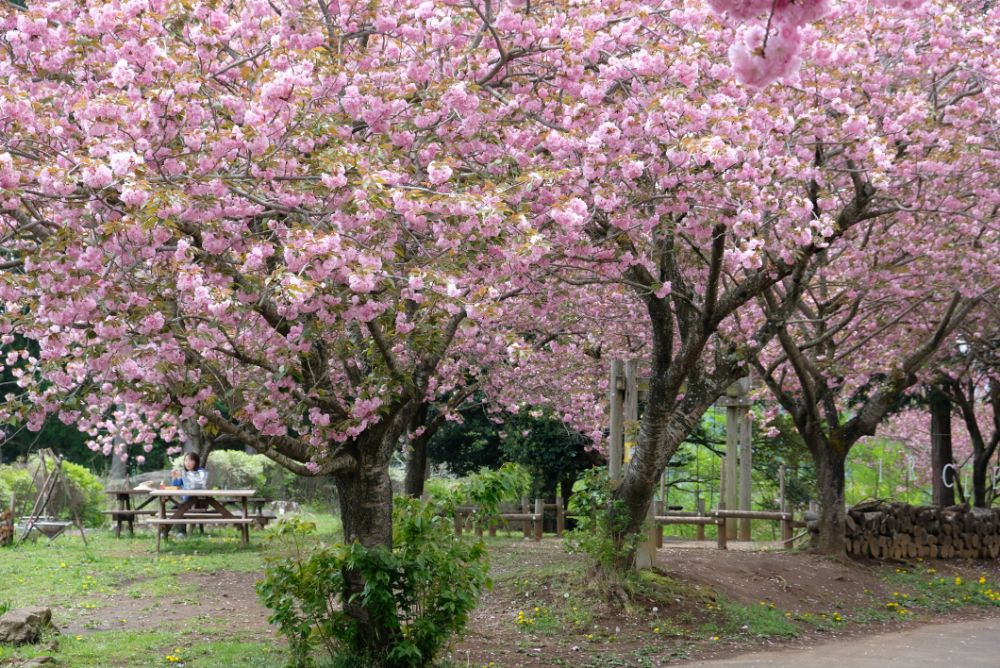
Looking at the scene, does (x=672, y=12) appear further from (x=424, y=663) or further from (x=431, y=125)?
(x=424, y=663)

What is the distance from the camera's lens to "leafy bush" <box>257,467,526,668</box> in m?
6.05

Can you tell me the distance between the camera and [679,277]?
9.27 meters

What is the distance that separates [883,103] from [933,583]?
7.27 meters

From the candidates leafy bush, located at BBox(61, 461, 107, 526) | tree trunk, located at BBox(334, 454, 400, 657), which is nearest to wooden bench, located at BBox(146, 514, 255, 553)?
leafy bush, located at BBox(61, 461, 107, 526)

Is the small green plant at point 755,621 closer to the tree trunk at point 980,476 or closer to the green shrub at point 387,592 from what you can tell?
the green shrub at point 387,592

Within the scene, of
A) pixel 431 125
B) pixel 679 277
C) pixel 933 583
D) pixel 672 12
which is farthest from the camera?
pixel 933 583

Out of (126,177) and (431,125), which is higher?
(431,125)

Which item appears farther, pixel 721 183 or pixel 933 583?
pixel 933 583

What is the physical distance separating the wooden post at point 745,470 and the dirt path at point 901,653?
6.44m

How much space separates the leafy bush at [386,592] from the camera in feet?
Answer: 19.9

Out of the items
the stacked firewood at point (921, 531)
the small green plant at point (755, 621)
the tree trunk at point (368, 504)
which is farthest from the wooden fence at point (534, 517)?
the tree trunk at point (368, 504)

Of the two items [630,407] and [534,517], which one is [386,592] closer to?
[630,407]

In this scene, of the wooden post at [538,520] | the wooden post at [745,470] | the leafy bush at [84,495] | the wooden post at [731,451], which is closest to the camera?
the wooden post at [731,451]

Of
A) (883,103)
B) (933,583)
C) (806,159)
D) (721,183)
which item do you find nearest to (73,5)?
(721,183)
